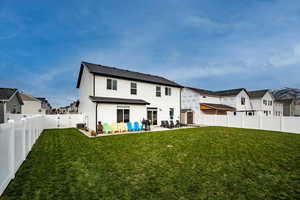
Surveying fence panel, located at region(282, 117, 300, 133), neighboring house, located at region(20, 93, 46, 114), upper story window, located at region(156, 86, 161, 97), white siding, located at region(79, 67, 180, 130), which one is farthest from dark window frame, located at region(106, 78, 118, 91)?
neighboring house, located at region(20, 93, 46, 114)

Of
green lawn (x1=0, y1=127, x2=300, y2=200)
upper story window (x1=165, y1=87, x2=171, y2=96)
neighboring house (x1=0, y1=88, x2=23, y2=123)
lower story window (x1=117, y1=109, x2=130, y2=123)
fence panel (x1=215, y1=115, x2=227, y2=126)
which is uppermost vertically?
upper story window (x1=165, y1=87, x2=171, y2=96)

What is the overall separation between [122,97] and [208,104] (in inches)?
576

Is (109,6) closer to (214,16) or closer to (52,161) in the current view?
(214,16)

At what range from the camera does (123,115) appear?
13664 millimetres

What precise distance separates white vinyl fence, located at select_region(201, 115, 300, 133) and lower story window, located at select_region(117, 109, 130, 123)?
502 inches

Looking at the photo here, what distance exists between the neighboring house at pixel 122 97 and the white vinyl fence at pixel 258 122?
588 cm

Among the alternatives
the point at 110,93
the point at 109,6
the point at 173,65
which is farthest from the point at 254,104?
the point at 109,6

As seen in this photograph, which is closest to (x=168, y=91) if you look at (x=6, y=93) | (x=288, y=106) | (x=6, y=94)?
(x=6, y=94)

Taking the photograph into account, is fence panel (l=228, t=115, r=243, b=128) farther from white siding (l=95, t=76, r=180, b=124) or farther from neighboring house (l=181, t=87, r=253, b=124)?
white siding (l=95, t=76, r=180, b=124)

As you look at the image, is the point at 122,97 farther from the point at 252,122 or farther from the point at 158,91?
the point at 252,122

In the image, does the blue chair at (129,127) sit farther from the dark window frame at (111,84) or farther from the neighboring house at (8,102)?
the neighboring house at (8,102)

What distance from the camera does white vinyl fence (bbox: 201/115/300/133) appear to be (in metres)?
13.5

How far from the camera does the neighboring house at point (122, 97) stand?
12.7 metres

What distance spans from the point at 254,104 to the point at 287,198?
31857 millimetres
